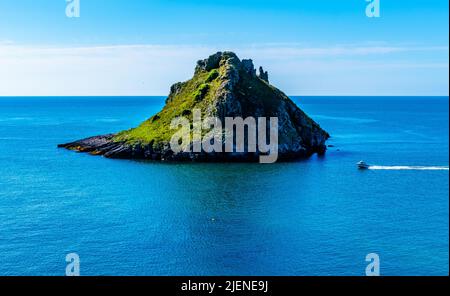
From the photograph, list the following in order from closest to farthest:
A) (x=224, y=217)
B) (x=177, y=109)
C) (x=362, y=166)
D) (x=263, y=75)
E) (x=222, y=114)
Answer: (x=224, y=217) < (x=362, y=166) < (x=222, y=114) < (x=177, y=109) < (x=263, y=75)

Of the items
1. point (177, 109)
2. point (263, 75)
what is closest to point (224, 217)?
point (177, 109)

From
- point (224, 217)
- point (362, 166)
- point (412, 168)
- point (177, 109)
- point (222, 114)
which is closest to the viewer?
point (224, 217)

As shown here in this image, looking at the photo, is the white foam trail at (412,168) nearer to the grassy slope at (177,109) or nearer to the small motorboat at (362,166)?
the small motorboat at (362,166)

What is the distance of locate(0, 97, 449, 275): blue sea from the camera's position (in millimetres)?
60844

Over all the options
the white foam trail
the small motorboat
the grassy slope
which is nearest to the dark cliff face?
the grassy slope

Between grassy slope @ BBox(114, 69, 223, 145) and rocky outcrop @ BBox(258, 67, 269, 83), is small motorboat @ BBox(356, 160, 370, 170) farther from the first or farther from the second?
rocky outcrop @ BBox(258, 67, 269, 83)

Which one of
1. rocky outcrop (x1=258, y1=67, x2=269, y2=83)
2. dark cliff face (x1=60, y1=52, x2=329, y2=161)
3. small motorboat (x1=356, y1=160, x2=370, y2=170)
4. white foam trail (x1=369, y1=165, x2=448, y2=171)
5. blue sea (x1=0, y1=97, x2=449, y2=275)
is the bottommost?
blue sea (x1=0, y1=97, x2=449, y2=275)

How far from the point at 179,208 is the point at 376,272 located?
39.6 meters

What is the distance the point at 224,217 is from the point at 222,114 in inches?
2639

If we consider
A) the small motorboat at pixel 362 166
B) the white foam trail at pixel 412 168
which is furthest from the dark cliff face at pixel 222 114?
the white foam trail at pixel 412 168

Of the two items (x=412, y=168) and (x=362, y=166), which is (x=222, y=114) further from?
(x=412, y=168)

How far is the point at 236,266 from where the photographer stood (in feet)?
195

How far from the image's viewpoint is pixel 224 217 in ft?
263

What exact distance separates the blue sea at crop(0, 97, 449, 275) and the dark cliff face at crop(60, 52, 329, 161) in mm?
8385
